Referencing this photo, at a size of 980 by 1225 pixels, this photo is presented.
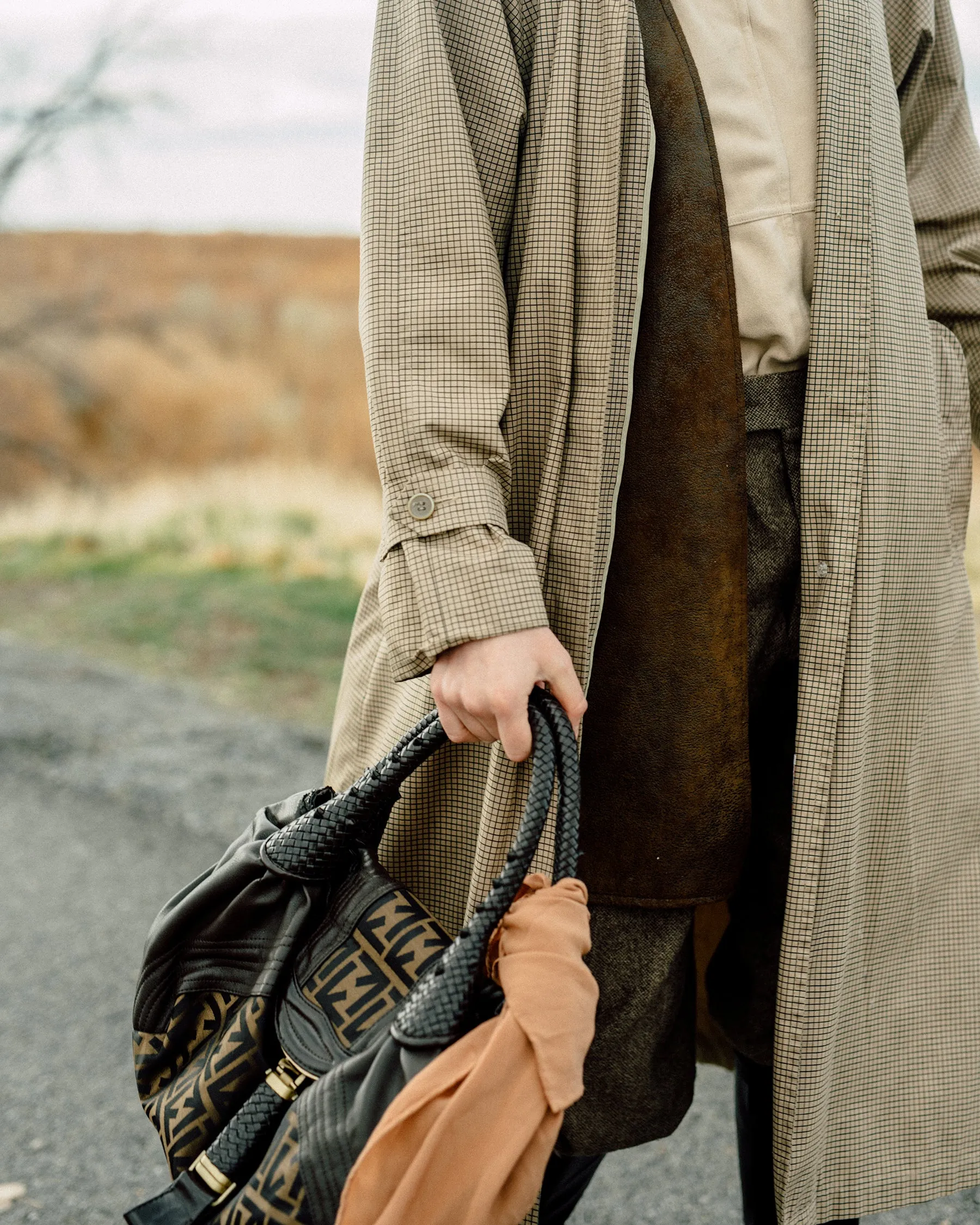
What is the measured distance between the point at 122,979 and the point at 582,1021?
7.47 ft

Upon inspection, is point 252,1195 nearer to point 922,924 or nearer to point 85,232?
point 922,924

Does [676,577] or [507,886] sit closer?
[507,886]

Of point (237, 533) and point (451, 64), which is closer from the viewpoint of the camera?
point (451, 64)

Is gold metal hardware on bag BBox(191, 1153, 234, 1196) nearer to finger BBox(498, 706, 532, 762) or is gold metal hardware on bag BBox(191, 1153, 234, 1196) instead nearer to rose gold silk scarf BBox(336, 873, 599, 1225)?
rose gold silk scarf BBox(336, 873, 599, 1225)

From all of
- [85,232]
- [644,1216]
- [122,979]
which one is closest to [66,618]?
[122,979]

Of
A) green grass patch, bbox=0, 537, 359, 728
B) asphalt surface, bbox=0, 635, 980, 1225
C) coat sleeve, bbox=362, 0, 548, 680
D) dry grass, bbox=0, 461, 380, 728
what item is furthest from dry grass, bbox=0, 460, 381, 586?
coat sleeve, bbox=362, 0, 548, 680

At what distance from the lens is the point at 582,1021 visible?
914 millimetres

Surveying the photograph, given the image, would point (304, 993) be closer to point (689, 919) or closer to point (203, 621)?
point (689, 919)

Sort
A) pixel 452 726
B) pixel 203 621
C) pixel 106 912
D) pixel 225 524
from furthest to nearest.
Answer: pixel 225 524 → pixel 203 621 → pixel 106 912 → pixel 452 726

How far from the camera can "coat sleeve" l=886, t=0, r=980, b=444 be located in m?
1.62

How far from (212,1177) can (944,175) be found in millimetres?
1686

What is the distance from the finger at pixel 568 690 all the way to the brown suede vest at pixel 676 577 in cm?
20

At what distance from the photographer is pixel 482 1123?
2.83 feet

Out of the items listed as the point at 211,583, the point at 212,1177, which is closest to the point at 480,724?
the point at 212,1177
